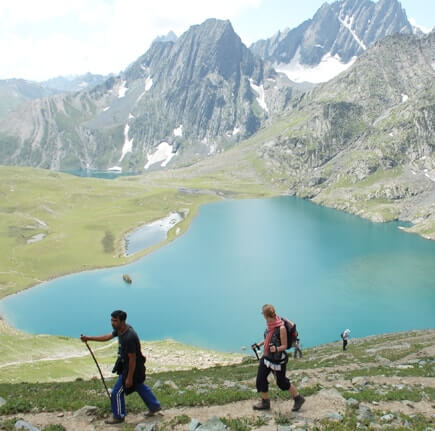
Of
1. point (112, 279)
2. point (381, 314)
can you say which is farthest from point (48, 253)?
point (381, 314)

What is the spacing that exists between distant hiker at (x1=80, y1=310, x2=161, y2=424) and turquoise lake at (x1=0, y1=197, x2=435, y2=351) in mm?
56040

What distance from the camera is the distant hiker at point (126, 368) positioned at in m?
15.5

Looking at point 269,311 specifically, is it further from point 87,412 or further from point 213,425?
point 87,412

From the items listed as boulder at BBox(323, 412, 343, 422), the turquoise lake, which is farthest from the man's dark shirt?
the turquoise lake

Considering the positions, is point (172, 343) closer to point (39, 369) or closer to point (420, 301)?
point (39, 369)

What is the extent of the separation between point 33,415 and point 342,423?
12.8m

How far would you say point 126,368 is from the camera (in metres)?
15.9

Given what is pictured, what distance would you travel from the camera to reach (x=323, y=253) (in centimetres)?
13162

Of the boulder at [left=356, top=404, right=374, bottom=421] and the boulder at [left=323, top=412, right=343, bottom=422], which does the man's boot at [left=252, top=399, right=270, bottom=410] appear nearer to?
the boulder at [left=323, top=412, right=343, bottom=422]

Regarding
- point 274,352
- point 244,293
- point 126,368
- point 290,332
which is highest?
point 290,332

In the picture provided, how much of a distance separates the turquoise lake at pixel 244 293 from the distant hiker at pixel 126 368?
184ft

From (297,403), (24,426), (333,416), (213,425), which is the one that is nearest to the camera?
(213,425)

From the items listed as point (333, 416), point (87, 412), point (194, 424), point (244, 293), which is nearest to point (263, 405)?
point (333, 416)

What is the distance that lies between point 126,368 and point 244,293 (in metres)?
81.0
